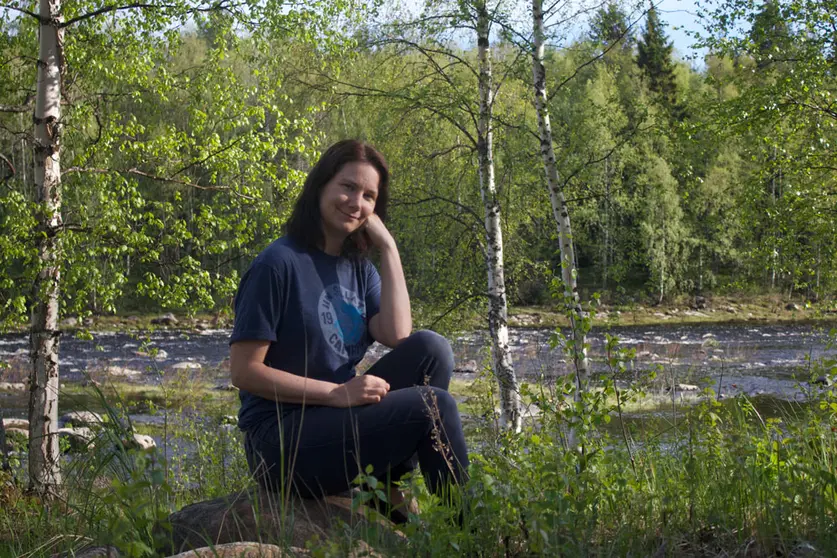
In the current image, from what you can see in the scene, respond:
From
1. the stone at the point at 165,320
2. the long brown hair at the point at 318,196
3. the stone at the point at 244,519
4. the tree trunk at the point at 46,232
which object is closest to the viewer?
the stone at the point at 244,519

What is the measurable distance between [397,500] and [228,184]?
5.84 m

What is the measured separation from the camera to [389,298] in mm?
3227

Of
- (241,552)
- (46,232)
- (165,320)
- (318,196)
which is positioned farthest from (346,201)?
(165,320)

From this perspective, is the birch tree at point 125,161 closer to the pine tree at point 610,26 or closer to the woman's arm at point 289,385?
the pine tree at point 610,26

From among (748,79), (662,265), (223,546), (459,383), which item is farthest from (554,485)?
(662,265)

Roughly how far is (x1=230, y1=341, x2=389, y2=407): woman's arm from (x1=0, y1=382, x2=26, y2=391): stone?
14665 mm

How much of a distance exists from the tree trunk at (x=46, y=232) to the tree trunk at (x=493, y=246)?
422 cm

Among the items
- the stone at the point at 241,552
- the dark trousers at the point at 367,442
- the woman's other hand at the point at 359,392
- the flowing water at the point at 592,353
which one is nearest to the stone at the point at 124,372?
the flowing water at the point at 592,353

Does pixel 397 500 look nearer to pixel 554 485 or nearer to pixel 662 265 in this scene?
pixel 554 485

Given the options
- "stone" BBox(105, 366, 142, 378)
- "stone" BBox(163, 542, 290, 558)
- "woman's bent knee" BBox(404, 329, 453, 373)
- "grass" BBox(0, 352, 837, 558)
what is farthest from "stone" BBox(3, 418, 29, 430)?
"stone" BBox(163, 542, 290, 558)

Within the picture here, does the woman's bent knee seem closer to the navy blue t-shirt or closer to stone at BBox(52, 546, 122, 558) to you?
the navy blue t-shirt

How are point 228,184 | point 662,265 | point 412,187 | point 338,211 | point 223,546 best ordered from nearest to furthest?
point 223,546
point 338,211
point 228,184
point 412,187
point 662,265

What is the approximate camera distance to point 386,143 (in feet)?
33.9

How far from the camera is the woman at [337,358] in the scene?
106 inches
